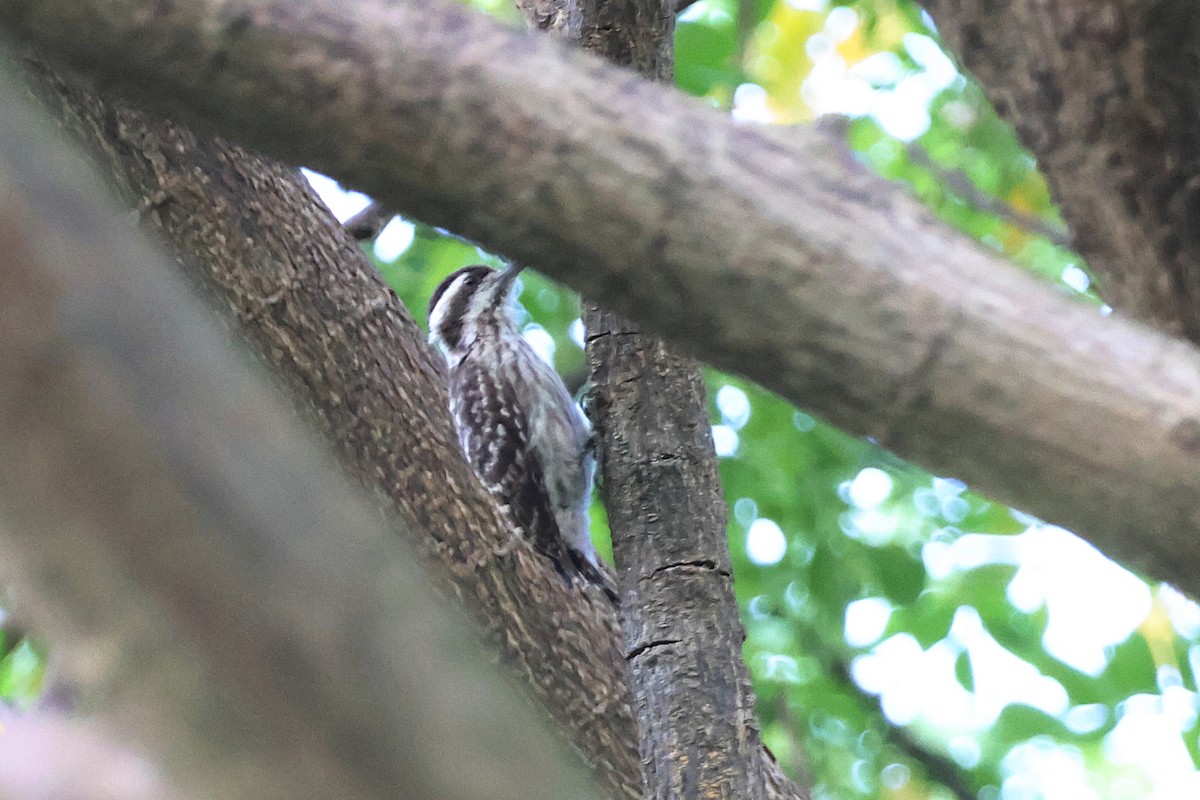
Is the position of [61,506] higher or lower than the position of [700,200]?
lower

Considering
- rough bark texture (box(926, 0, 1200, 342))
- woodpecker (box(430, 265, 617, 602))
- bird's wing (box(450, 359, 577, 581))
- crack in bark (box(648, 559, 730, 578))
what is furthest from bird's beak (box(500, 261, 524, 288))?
rough bark texture (box(926, 0, 1200, 342))

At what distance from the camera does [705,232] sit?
1155 mm

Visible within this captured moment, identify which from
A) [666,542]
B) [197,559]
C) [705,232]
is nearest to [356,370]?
[666,542]

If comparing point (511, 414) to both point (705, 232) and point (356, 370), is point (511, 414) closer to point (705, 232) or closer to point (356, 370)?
point (356, 370)

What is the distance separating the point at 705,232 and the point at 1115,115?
2.05ft

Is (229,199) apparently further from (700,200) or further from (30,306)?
(30,306)

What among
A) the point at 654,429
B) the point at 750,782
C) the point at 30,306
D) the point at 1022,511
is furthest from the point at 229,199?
the point at 30,306

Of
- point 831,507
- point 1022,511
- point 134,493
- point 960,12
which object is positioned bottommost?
point 134,493

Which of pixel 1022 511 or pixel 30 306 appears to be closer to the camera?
pixel 30 306

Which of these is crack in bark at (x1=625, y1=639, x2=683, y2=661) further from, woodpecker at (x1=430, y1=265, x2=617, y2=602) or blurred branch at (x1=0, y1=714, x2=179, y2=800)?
blurred branch at (x1=0, y1=714, x2=179, y2=800)

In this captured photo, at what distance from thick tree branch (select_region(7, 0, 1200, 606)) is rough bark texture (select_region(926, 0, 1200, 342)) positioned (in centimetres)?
38

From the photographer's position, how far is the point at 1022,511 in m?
1.26

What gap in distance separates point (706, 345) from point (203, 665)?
2.24ft

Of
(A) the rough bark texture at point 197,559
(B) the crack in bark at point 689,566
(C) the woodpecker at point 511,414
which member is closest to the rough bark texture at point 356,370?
(B) the crack in bark at point 689,566
